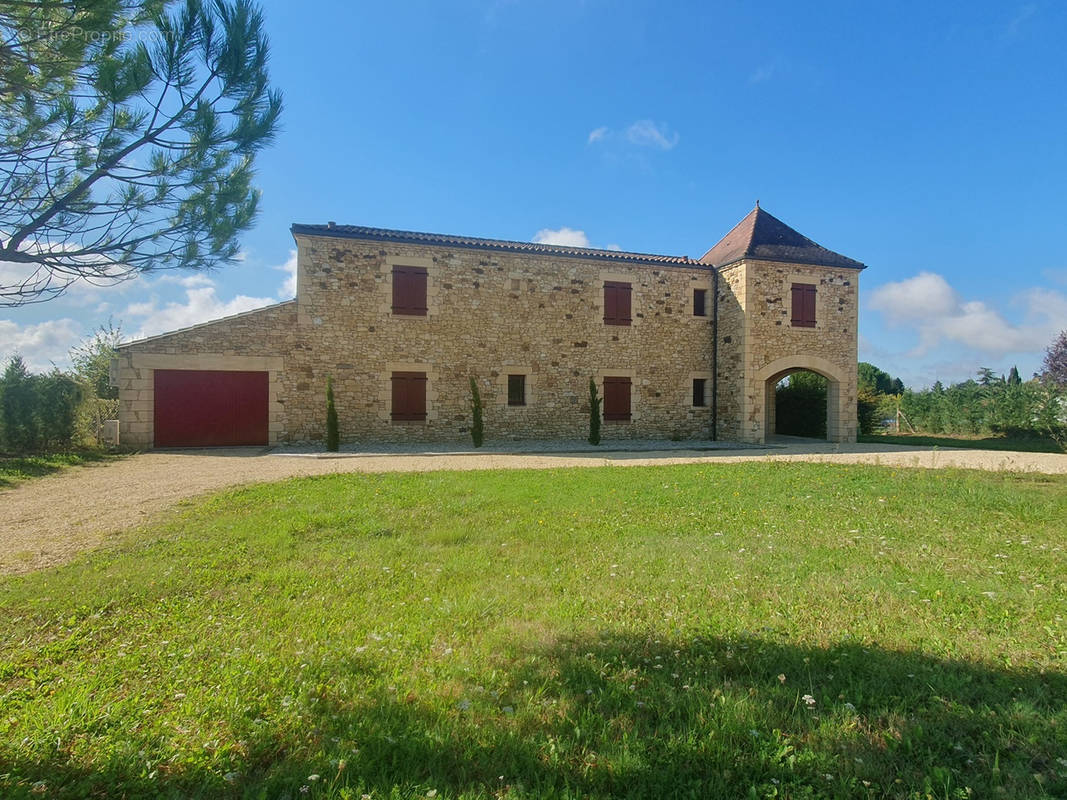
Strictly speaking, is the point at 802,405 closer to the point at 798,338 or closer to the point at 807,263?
the point at 798,338

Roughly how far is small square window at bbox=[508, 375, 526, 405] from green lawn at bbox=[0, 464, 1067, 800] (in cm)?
1036

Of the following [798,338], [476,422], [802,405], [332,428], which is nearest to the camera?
[332,428]

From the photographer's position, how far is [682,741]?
1.92 meters

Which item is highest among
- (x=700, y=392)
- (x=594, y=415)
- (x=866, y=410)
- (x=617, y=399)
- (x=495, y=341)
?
(x=495, y=341)

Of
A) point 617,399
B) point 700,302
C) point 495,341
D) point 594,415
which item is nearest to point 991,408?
point 700,302

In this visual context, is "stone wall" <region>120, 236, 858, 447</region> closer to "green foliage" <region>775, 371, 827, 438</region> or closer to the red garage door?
the red garage door

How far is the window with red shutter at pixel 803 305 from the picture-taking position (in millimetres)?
15562

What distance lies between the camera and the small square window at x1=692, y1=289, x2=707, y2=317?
54.4ft

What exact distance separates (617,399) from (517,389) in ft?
9.88

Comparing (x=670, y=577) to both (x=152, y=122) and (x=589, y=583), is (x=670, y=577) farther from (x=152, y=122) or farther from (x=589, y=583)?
(x=152, y=122)

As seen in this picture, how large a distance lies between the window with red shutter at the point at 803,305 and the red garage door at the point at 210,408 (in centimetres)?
1465

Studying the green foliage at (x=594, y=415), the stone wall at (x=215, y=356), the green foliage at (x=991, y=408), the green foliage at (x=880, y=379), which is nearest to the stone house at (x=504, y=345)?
the stone wall at (x=215, y=356)

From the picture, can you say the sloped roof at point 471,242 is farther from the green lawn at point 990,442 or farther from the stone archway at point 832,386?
the green lawn at point 990,442

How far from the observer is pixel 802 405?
1933cm
